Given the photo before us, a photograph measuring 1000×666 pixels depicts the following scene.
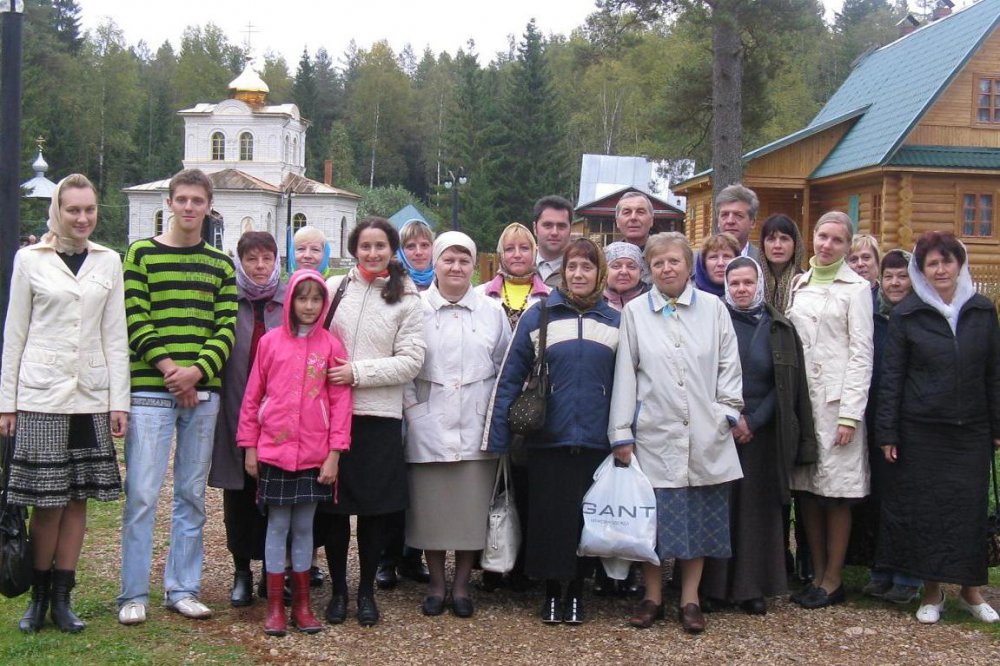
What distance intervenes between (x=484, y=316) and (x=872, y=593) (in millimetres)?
2720

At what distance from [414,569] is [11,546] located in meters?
2.32

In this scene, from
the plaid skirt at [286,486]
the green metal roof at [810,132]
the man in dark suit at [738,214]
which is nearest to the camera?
the plaid skirt at [286,486]

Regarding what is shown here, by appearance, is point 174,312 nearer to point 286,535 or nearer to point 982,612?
point 286,535

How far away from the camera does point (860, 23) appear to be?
73000 mm

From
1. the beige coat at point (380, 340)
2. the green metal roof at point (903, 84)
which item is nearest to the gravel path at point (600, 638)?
the beige coat at point (380, 340)

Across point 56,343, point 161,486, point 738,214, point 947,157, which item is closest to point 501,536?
point 161,486

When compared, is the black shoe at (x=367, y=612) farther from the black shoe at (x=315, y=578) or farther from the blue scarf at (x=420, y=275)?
the blue scarf at (x=420, y=275)

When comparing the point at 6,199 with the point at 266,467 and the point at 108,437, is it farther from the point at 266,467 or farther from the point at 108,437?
the point at 266,467

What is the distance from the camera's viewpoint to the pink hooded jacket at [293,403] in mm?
4977

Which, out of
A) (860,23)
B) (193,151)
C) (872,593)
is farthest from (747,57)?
(860,23)

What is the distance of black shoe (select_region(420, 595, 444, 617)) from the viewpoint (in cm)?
543

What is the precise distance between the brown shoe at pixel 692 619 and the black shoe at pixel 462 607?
1.09 m

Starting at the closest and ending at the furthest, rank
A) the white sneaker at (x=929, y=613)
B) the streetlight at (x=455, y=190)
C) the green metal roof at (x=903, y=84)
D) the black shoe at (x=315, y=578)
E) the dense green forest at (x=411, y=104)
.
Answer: the white sneaker at (x=929, y=613) < the black shoe at (x=315, y=578) < the green metal roof at (x=903, y=84) < the streetlight at (x=455, y=190) < the dense green forest at (x=411, y=104)

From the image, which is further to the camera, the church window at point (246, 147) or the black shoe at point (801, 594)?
the church window at point (246, 147)
